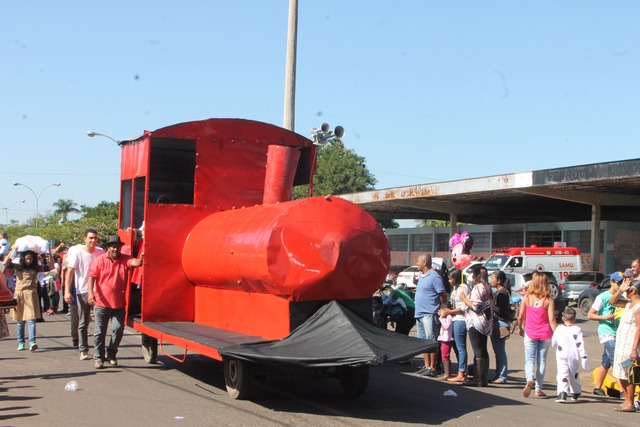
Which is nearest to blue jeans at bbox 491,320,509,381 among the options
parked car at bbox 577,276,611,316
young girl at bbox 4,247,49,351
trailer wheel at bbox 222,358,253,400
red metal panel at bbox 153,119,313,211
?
trailer wheel at bbox 222,358,253,400

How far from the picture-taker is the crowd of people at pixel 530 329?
9117mm

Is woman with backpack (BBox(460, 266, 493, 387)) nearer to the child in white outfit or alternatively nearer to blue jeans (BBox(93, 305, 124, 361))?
the child in white outfit

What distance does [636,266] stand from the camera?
10.5m

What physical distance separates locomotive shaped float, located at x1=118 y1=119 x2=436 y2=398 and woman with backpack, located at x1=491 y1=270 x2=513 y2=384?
259cm

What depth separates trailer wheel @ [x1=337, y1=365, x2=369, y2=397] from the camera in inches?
352

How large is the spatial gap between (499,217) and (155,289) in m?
45.4

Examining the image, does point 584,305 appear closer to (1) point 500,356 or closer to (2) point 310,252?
(1) point 500,356

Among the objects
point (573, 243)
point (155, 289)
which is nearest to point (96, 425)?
point (155, 289)

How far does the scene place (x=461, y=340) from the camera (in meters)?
10.7

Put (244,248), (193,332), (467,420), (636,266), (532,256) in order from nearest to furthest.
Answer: (467,420)
(244,248)
(193,332)
(636,266)
(532,256)

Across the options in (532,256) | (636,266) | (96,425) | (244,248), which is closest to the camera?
(96,425)

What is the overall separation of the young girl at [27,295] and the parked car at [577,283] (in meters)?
22.4

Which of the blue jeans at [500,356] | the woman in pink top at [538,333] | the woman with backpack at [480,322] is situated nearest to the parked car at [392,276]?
the woman with backpack at [480,322]

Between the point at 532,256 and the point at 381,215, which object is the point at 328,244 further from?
the point at 381,215
